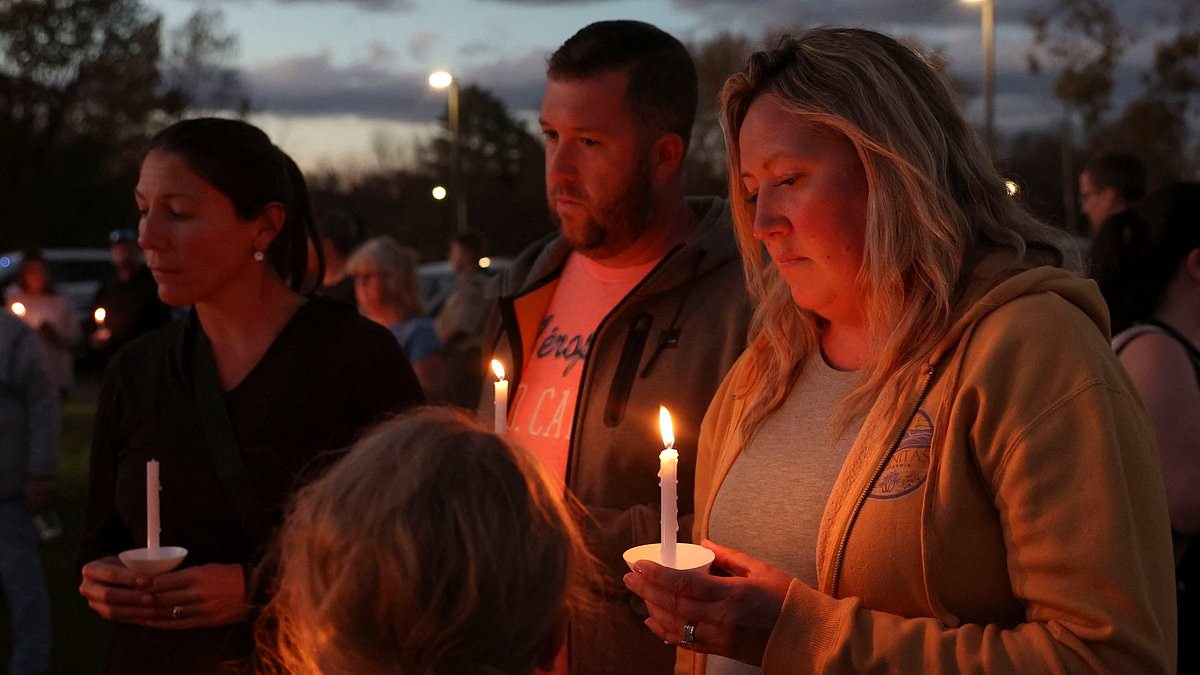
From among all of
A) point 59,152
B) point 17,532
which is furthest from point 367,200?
point 17,532

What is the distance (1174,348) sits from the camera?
327 centimetres

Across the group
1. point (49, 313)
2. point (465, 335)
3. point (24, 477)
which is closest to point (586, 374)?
point (24, 477)

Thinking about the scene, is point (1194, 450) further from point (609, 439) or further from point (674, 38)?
point (674, 38)

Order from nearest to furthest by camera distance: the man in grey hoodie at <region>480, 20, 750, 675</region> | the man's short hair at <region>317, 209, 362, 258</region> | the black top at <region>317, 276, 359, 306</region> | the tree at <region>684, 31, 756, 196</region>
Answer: the man in grey hoodie at <region>480, 20, 750, 675</region> < the black top at <region>317, 276, 359, 306</region> < the man's short hair at <region>317, 209, 362, 258</region> < the tree at <region>684, 31, 756, 196</region>

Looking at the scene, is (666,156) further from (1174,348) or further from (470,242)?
(470,242)

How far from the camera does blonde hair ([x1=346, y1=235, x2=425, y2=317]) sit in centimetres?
679

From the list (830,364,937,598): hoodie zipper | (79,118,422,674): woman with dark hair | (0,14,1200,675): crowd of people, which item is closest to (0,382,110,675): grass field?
(79,118,422,674): woman with dark hair

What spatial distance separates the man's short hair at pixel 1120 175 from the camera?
21.2ft

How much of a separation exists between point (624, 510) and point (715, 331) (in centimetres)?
53

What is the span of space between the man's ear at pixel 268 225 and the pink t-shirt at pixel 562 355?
802 millimetres

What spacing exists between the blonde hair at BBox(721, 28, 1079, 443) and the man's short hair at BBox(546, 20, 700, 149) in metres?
0.94

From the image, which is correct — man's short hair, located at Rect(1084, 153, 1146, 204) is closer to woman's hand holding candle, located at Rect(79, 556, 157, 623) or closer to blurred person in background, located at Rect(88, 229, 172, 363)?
blurred person in background, located at Rect(88, 229, 172, 363)

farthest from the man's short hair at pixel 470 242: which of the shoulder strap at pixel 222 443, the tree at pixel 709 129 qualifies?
the tree at pixel 709 129

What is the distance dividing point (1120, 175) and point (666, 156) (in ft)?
13.8
